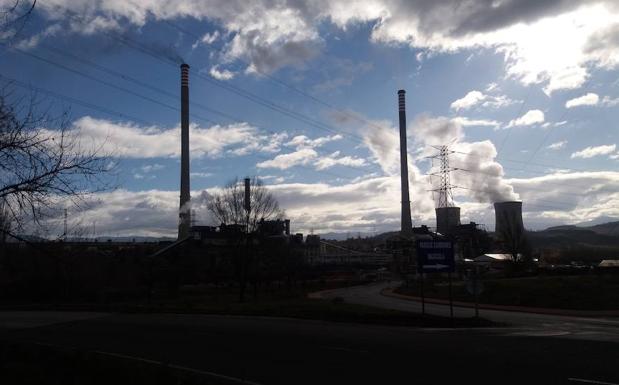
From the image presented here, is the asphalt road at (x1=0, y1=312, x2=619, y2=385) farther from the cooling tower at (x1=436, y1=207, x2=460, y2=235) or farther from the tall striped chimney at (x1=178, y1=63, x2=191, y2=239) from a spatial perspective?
the cooling tower at (x1=436, y1=207, x2=460, y2=235)

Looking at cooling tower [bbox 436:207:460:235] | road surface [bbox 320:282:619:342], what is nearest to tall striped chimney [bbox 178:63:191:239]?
road surface [bbox 320:282:619:342]

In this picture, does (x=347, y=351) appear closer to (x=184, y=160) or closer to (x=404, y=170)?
(x=184, y=160)

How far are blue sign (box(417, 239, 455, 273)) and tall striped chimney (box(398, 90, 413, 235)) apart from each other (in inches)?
3496

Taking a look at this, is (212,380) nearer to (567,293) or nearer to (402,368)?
(402,368)

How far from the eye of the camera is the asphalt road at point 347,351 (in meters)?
10.1

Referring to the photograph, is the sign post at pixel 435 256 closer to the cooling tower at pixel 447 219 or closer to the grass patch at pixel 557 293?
the grass patch at pixel 557 293

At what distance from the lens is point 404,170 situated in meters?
113

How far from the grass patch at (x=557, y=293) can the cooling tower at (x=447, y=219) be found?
278 feet

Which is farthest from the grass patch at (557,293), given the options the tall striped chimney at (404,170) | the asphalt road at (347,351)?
the tall striped chimney at (404,170)

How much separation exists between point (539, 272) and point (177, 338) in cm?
4871

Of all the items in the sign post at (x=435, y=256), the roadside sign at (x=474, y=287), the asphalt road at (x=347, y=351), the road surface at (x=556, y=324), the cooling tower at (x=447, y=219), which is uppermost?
the cooling tower at (x=447, y=219)

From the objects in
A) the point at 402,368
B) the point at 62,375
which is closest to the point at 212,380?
the point at 62,375

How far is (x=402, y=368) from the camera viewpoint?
1086 centimetres

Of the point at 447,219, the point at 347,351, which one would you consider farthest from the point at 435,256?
the point at 447,219
